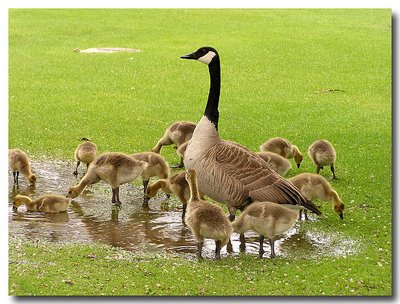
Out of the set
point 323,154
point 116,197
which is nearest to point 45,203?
point 116,197

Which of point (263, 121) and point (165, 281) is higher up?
point (263, 121)

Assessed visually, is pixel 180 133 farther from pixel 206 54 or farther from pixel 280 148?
pixel 206 54

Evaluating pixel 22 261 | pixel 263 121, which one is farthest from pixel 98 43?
pixel 22 261

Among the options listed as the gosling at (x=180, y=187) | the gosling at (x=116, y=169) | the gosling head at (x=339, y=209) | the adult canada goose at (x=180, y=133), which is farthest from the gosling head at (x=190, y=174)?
the adult canada goose at (x=180, y=133)

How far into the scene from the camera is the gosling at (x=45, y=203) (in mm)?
11266

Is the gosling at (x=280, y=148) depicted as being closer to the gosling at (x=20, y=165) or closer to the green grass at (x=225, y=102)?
the green grass at (x=225, y=102)

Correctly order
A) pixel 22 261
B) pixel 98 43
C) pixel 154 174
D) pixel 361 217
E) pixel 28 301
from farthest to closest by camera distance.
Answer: pixel 98 43
pixel 154 174
pixel 361 217
pixel 22 261
pixel 28 301

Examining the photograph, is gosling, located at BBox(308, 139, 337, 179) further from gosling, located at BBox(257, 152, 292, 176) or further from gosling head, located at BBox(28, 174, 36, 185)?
gosling head, located at BBox(28, 174, 36, 185)

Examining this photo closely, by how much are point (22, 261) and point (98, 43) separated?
17281mm

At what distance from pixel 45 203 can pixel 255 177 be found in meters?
3.05

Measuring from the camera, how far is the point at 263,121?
17.1 m

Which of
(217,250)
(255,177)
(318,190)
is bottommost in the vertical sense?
(217,250)

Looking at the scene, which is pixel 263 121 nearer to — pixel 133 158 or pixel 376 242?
pixel 133 158

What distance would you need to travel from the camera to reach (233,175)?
1030 cm
